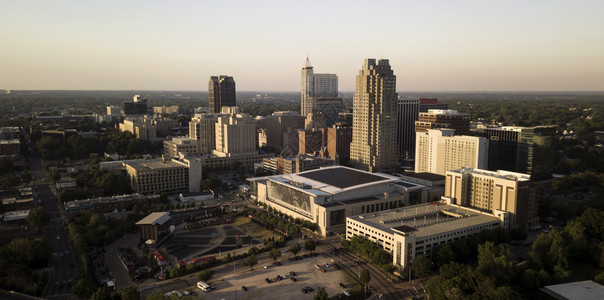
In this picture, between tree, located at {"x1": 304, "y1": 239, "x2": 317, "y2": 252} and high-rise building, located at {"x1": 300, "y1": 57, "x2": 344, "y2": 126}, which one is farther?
high-rise building, located at {"x1": 300, "y1": 57, "x2": 344, "y2": 126}

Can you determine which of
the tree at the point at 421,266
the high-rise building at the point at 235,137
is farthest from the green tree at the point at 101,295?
the high-rise building at the point at 235,137

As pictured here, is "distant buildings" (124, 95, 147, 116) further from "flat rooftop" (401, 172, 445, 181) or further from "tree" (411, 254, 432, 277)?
"tree" (411, 254, 432, 277)

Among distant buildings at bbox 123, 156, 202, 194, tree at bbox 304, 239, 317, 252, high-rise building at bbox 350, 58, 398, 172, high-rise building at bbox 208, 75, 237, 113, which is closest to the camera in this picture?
tree at bbox 304, 239, 317, 252

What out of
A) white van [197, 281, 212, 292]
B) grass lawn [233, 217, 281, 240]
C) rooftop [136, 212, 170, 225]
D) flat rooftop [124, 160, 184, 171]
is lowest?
grass lawn [233, 217, 281, 240]

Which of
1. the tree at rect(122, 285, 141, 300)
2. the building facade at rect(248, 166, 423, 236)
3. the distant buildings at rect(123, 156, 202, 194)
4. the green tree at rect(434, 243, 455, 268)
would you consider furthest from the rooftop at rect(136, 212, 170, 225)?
the green tree at rect(434, 243, 455, 268)

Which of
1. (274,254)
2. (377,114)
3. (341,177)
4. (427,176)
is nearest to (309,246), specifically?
(274,254)

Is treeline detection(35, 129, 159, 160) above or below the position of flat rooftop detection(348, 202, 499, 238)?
above

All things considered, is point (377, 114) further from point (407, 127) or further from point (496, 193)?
point (496, 193)

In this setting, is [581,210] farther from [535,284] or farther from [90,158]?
[90,158]
